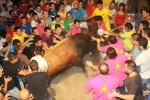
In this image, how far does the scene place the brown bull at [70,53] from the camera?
5.93 m

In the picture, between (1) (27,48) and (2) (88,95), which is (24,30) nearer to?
(1) (27,48)

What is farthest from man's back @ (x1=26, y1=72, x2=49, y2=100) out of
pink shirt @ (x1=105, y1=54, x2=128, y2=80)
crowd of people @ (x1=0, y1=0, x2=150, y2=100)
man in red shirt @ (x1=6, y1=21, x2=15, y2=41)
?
man in red shirt @ (x1=6, y1=21, x2=15, y2=41)

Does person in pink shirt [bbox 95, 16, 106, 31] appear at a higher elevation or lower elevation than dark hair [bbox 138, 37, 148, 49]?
higher

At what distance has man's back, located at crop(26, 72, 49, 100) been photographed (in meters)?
4.57

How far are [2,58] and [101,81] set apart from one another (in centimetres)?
301

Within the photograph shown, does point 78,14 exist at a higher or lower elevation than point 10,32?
higher

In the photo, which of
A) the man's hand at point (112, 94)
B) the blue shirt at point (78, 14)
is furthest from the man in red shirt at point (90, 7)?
the man's hand at point (112, 94)

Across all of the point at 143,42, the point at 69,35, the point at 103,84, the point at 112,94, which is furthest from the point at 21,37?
the point at 112,94

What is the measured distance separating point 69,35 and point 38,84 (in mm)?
2630

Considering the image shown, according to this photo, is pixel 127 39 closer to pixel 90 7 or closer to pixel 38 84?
pixel 90 7

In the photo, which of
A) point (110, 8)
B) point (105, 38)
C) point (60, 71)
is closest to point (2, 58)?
point (60, 71)

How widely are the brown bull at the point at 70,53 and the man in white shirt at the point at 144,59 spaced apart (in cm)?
179

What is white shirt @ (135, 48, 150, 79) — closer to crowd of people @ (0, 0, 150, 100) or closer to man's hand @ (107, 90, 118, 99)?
crowd of people @ (0, 0, 150, 100)

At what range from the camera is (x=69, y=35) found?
22.9 ft
